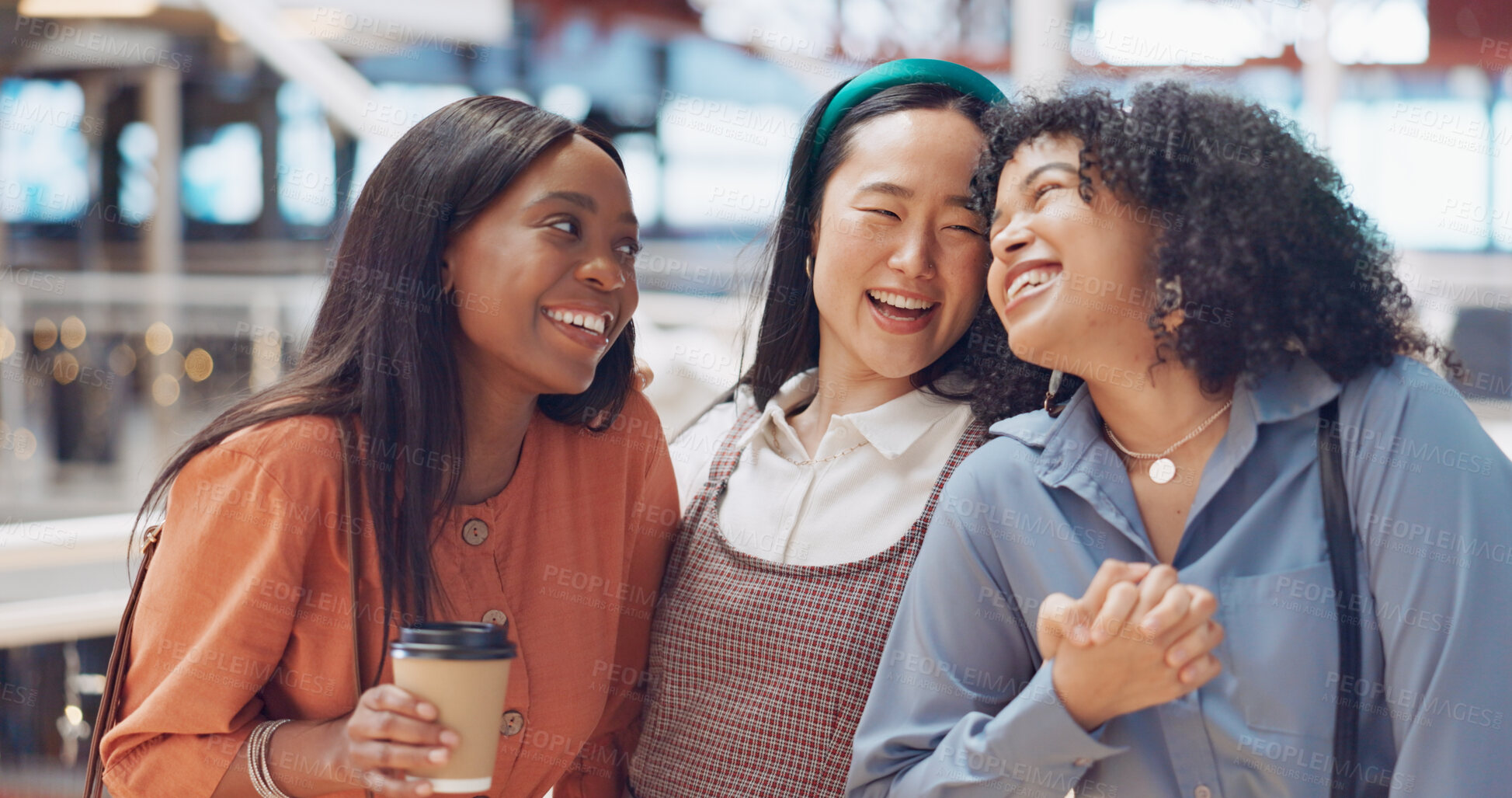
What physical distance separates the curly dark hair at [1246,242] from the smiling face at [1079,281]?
2cm

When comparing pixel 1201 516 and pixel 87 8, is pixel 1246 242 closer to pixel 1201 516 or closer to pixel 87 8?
pixel 1201 516

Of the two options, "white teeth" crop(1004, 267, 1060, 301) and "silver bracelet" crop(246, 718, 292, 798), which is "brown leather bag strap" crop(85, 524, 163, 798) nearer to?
"silver bracelet" crop(246, 718, 292, 798)

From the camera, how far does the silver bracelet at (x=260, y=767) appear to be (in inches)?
48.1

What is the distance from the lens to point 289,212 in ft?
28.0

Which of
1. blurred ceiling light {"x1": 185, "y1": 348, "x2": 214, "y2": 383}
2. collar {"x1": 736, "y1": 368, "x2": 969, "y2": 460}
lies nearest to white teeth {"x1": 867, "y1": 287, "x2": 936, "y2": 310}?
collar {"x1": 736, "y1": 368, "x2": 969, "y2": 460}

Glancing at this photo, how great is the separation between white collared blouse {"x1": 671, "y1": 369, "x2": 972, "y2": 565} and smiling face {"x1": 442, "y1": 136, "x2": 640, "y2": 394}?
0.33 meters

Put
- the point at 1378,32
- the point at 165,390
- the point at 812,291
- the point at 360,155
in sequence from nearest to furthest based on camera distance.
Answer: the point at 812,291
the point at 165,390
the point at 1378,32
the point at 360,155

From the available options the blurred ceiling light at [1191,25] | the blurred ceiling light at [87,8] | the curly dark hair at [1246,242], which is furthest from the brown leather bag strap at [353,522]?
the blurred ceiling light at [87,8]

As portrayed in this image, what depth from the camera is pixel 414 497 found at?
1.33m

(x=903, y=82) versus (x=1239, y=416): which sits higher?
(x=903, y=82)

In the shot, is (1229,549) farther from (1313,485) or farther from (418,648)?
(418,648)

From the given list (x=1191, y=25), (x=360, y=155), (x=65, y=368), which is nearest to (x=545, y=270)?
(x=1191, y=25)

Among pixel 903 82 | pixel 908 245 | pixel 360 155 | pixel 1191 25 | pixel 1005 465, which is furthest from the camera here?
pixel 360 155

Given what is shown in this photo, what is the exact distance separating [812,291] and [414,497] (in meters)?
0.74
